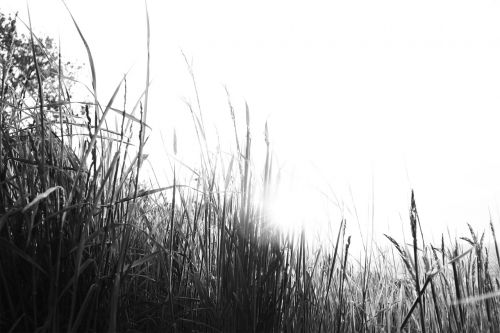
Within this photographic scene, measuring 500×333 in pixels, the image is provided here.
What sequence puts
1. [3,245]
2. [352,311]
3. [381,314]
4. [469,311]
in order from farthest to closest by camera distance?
[381,314] < [352,311] < [469,311] < [3,245]

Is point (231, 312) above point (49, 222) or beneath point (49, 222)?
beneath

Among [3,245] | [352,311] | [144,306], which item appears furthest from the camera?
[352,311]

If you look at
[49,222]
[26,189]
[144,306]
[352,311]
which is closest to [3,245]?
[49,222]

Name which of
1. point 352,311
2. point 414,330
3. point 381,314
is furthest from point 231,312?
point 414,330

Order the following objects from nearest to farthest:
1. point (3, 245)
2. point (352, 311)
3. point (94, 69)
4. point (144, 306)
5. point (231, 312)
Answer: point (3, 245), point (94, 69), point (231, 312), point (144, 306), point (352, 311)

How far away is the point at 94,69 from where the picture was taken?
1.04m

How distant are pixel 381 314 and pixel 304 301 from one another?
953mm

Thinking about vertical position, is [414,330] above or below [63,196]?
below

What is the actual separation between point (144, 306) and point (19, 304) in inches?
18.4

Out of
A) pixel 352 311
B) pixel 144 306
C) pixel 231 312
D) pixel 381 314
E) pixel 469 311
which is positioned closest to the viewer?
pixel 231 312

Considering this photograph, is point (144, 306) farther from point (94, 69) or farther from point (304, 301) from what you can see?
point (94, 69)

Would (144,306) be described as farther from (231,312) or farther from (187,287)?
(231,312)

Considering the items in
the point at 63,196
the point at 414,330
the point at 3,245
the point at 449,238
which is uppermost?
the point at 449,238

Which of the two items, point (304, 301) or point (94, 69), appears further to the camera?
point (304, 301)
